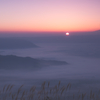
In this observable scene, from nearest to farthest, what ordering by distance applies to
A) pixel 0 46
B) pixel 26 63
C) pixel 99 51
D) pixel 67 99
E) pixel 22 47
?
pixel 67 99 < pixel 26 63 < pixel 99 51 < pixel 0 46 < pixel 22 47

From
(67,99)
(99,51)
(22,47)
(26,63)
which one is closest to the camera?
(67,99)

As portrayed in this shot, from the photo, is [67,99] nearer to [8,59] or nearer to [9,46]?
[8,59]

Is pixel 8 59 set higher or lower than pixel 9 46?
lower

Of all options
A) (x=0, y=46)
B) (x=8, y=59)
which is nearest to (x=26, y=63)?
(x=8, y=59)

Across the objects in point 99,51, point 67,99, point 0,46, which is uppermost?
point 0,46

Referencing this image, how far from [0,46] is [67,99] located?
32.5 metres

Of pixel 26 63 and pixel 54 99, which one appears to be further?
pixel 26 63

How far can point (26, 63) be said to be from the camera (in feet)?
53.3

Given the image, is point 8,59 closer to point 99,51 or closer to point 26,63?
point 26,63

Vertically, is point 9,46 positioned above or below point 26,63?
above

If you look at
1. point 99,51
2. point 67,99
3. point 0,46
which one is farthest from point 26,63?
point 0,46

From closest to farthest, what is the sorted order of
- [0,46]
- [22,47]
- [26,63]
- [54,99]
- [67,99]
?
[54,99] → [67,99] → [26,63] → [0,46] → [22,47]

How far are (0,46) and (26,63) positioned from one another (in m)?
19.5

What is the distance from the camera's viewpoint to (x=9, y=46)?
1358 inches
